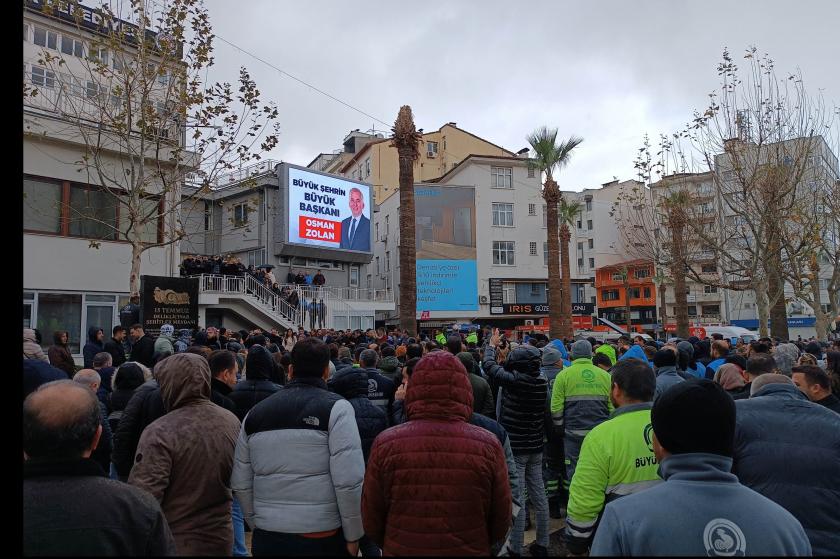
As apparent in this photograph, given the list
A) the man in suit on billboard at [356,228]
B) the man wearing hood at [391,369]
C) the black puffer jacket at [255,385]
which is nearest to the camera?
the black puffer jacket at [255,385]

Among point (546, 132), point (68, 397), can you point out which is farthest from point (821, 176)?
point (68, 397)

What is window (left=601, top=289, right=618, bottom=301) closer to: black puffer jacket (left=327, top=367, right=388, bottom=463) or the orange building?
the orange building

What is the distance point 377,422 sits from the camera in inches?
180

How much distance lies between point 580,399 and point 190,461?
13.5 ft

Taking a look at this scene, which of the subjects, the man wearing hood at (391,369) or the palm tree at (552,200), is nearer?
the man wearing hood at (391,369)

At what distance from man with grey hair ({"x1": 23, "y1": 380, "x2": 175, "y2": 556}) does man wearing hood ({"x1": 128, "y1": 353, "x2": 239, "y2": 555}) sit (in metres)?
1.14

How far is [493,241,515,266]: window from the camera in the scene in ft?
147

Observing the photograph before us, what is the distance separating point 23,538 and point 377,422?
2937 millimetres

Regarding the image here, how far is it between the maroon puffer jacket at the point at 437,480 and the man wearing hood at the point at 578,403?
10.7ft

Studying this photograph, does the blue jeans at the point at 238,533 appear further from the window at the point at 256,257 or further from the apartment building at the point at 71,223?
the window at the point at 256,257

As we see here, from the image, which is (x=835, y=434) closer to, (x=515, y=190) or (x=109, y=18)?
(x=109, y=18)

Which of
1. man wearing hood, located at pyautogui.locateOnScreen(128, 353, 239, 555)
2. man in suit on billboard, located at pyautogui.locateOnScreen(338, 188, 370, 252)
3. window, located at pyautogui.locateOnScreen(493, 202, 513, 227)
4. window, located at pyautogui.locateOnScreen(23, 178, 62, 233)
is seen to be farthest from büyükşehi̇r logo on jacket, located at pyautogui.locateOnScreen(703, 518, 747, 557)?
window, located at pyautogui.locateOnScreen(493, 202, 513, 227)

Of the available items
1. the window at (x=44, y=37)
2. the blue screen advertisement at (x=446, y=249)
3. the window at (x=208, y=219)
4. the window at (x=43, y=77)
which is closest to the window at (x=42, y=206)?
the window at (x=43, y=77)

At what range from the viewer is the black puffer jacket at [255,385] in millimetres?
4742
